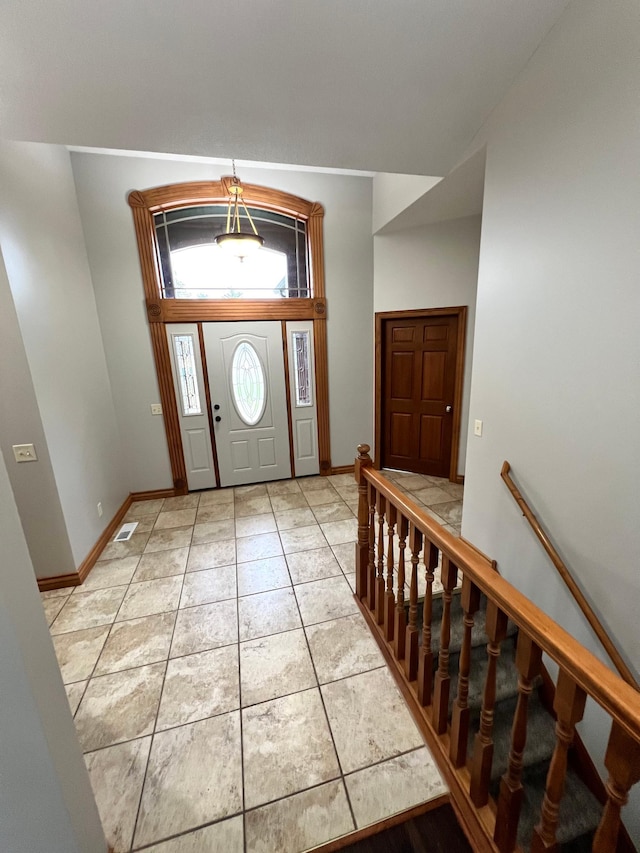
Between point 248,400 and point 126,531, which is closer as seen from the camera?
point 126,531

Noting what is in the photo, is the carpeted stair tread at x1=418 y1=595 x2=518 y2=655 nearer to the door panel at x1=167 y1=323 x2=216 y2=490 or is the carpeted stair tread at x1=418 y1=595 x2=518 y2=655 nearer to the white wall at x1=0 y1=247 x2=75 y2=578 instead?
the white wall at x1=0 y1=247 x2=75 y2=578

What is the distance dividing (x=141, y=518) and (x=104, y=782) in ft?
7.71

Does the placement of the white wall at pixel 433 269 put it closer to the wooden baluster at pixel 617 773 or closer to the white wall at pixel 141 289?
the white wall at pixel 141 289

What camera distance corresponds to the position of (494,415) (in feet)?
6.95

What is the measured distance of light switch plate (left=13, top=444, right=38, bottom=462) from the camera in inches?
85.7

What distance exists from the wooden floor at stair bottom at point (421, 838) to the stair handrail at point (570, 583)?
2.84 feet

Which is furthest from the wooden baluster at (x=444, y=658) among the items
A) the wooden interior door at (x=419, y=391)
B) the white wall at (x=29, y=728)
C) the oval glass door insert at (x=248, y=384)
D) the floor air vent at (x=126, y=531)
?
the oval glass door insert at (x=248, y=384)

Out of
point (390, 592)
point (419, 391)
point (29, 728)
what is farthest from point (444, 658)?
point (419, 391)

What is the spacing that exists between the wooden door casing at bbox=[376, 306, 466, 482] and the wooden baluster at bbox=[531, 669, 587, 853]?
127 inches

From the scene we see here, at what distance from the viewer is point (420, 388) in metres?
3.98

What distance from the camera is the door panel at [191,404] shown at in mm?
3539

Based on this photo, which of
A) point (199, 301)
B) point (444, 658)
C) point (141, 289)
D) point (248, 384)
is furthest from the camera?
point (248, 384)

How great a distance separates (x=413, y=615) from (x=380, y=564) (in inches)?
14.2

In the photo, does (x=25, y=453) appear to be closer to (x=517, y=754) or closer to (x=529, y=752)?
(x=517, y=754)
